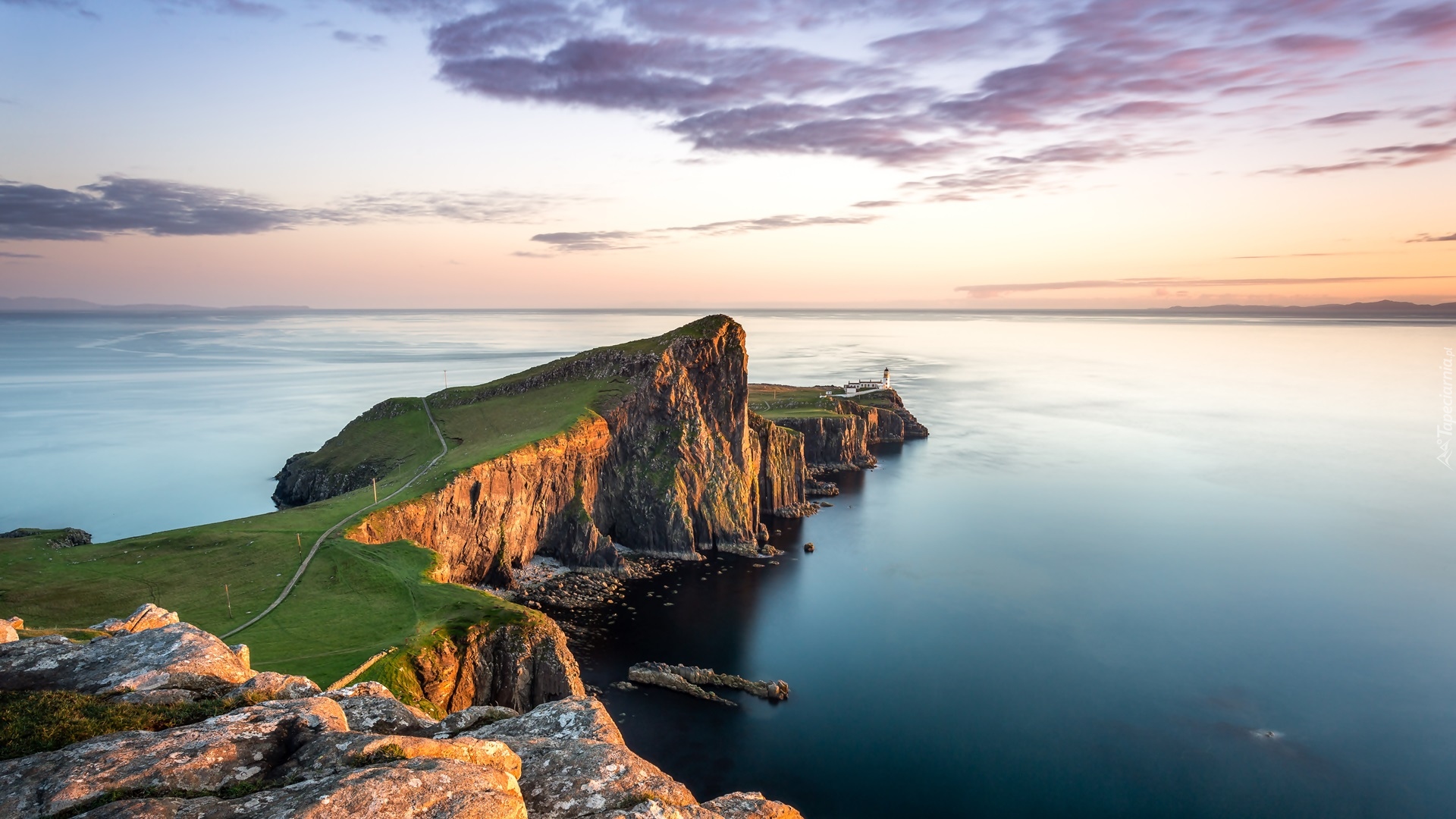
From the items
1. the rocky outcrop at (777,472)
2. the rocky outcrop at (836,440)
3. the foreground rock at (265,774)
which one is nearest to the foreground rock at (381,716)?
the foreground rock at (265,774)

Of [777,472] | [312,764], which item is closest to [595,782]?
[312,764]

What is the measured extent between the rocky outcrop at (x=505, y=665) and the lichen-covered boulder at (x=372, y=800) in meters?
39.5

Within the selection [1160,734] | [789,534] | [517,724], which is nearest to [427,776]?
[517,724]

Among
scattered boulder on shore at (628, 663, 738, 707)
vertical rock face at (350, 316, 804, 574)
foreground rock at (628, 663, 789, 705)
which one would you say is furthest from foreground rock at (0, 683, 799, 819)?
vertical rock face at (350, 316, 804, 574)

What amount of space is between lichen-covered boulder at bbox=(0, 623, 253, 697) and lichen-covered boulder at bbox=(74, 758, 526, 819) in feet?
19.9

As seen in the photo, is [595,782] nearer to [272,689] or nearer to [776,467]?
[272,689]

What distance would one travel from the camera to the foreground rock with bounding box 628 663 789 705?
6072cm

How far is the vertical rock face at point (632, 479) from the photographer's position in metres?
81.8

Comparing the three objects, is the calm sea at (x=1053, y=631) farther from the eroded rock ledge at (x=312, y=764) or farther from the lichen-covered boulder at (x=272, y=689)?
the lichen-covered boulder at (x=272, y=689)

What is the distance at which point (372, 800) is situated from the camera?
11.7 m

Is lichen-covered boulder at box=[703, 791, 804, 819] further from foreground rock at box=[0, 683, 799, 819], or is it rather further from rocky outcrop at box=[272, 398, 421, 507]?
rocky outcrop at box=[272, 398, 421, 507]

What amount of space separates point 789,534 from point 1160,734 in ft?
189

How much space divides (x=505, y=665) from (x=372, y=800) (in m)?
42.7

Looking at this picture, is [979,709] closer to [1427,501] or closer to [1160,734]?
[1160,734]
